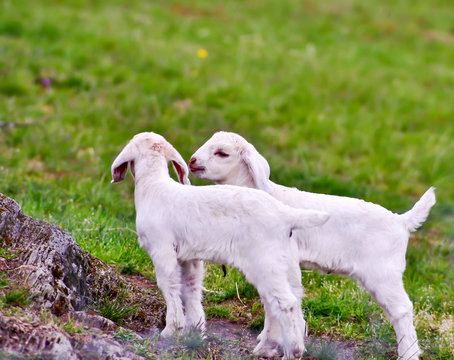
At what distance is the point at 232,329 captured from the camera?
599 centimetres

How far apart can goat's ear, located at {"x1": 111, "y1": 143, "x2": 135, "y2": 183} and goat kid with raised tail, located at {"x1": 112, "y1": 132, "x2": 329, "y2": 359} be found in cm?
1

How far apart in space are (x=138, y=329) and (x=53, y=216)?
2311 mm

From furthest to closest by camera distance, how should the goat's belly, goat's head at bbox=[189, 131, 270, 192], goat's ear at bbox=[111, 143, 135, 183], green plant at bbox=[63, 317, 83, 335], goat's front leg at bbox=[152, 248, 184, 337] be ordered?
goat's head at bbox=[189, 131, 270, 192], goat's ear at bbox=[111, 143, 135, 183], goat's front leg at bbox=[152, 248, 184, 337], the goat's belly, green plant at bbox=[63, 317, 83, 335]

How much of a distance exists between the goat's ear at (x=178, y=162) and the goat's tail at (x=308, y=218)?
4.02ft

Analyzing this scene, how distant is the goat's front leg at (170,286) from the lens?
17.0 ft

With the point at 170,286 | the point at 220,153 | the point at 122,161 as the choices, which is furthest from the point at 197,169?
the point at 170,286

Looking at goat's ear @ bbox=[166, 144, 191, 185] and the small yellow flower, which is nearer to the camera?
goat's ear @ bbox=[166, 144, 191, 185]

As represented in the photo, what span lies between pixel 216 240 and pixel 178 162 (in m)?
0.97

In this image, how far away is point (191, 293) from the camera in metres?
5.55

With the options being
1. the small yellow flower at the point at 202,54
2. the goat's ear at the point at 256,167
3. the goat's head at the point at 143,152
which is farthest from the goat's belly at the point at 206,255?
the small yellow flower at the point at 202,54

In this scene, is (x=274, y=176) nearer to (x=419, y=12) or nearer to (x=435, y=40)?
(x=435, y=40)

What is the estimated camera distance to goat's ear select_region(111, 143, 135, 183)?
568 cm

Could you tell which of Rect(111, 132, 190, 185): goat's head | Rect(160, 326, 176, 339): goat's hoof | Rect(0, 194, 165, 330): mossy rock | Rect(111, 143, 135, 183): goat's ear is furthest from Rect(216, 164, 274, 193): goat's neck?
Rect(160, 326, 176, 339): goat's hoof

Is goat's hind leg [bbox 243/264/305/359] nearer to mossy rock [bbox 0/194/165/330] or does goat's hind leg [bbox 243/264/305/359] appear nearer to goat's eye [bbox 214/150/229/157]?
mossy rock [bbox 0/194/165/330]
